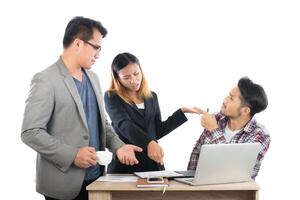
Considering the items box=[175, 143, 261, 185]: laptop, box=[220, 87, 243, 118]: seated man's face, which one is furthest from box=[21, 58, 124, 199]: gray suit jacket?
box=[220, 87, 243, 118]: seated man's face

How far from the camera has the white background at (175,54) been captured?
4262 millimetres

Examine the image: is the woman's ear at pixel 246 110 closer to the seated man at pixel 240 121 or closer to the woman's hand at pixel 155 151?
the seated man at pixel 240 121

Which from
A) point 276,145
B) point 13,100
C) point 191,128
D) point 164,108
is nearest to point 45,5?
point 13,100

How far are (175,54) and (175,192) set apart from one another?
5.76 feet

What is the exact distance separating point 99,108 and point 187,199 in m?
0.69

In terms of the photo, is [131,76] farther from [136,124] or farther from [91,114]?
[91,114]

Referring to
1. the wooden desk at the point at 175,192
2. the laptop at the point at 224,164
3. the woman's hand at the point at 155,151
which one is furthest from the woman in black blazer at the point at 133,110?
the laptop at the point at 224,164

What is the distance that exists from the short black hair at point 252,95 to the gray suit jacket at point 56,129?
105 cm

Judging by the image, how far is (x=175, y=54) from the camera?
14.1 ft

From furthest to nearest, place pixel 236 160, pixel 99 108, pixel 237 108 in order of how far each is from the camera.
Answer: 1. pixel 237 108
2. pixel 99 108
3. pixel 236 160

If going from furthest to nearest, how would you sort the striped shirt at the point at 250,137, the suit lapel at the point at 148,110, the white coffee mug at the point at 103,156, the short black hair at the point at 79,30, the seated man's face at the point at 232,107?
1. the suit lapel at the point at 148,110
2. the seated man's face at the point at 232,107
3. the striped shirt at the point at 250,137
4. the short black hair at the point at 79,30
5. the white coffee mug at the point at 103,156

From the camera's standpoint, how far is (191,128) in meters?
4.34

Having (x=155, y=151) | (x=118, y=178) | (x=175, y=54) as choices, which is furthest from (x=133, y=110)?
(x=175, y=54)

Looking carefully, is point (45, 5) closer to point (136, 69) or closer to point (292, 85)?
point (136, 69)
